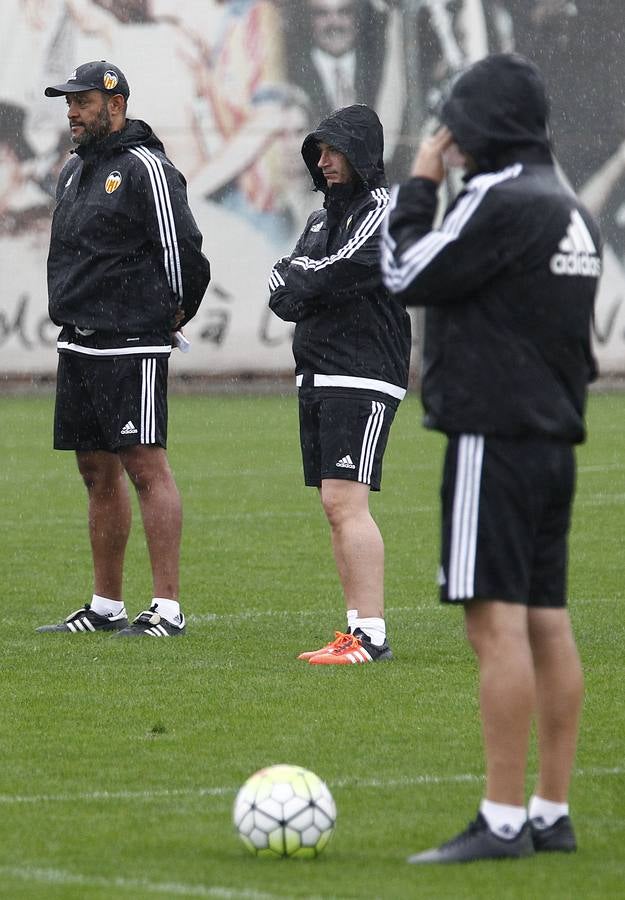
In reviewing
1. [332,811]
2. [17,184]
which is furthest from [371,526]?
[17,184]

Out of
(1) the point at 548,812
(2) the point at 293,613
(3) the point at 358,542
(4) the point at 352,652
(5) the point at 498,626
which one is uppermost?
(5) the point at 498,626

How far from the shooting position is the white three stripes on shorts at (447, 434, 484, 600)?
480cm

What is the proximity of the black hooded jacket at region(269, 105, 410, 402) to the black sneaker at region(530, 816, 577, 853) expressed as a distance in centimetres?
330

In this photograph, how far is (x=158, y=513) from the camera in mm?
8789

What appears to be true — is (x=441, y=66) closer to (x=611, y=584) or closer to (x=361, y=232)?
(x=611, y=584)

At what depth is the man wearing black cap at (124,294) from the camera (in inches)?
341

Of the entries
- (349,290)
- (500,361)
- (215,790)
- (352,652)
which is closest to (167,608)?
(352,652)

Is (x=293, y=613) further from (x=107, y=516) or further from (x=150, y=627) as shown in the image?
(x=107, y=516)

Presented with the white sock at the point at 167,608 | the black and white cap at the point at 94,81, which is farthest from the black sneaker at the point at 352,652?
the black and white cap at the point at 94,81

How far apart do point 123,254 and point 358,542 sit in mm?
1756

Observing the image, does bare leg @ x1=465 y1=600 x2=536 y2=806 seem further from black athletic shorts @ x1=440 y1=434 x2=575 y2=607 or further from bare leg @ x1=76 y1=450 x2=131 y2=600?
bare leg @ x1=76 y1=450 x2=131 y2=600

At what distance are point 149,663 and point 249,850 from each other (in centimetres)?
308

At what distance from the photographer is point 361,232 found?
7973 mm

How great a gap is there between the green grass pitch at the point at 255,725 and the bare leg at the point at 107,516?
0.36m
